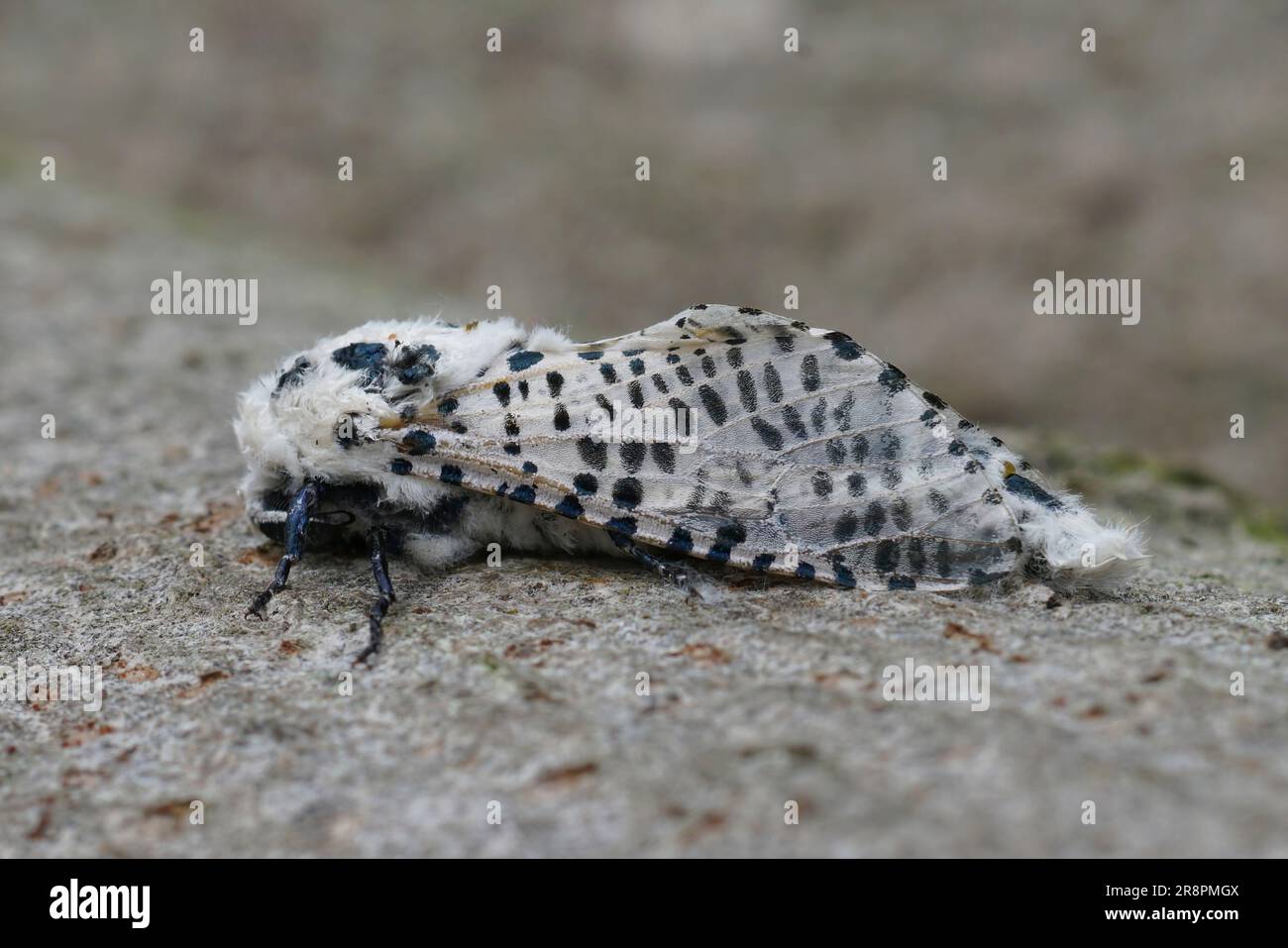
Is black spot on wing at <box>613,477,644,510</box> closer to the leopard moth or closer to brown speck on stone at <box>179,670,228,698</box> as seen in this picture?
the leopard moth

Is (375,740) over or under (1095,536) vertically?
under

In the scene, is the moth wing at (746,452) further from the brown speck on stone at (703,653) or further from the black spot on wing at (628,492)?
the brown speck on stone at (703,653)

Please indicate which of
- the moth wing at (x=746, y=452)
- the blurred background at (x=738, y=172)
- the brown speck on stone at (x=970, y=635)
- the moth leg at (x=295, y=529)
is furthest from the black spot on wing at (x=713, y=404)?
the blurred background at (x=738, y=172)

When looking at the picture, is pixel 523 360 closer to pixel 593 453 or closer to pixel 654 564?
pixel 593 453

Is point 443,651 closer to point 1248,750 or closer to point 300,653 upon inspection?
point 300,653

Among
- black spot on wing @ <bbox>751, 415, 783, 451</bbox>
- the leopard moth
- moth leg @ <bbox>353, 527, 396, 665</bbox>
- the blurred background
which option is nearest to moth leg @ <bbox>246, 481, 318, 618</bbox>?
the leopard moth

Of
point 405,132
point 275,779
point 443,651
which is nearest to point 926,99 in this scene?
point 405,132

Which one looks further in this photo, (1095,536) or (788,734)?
(1095,536)
